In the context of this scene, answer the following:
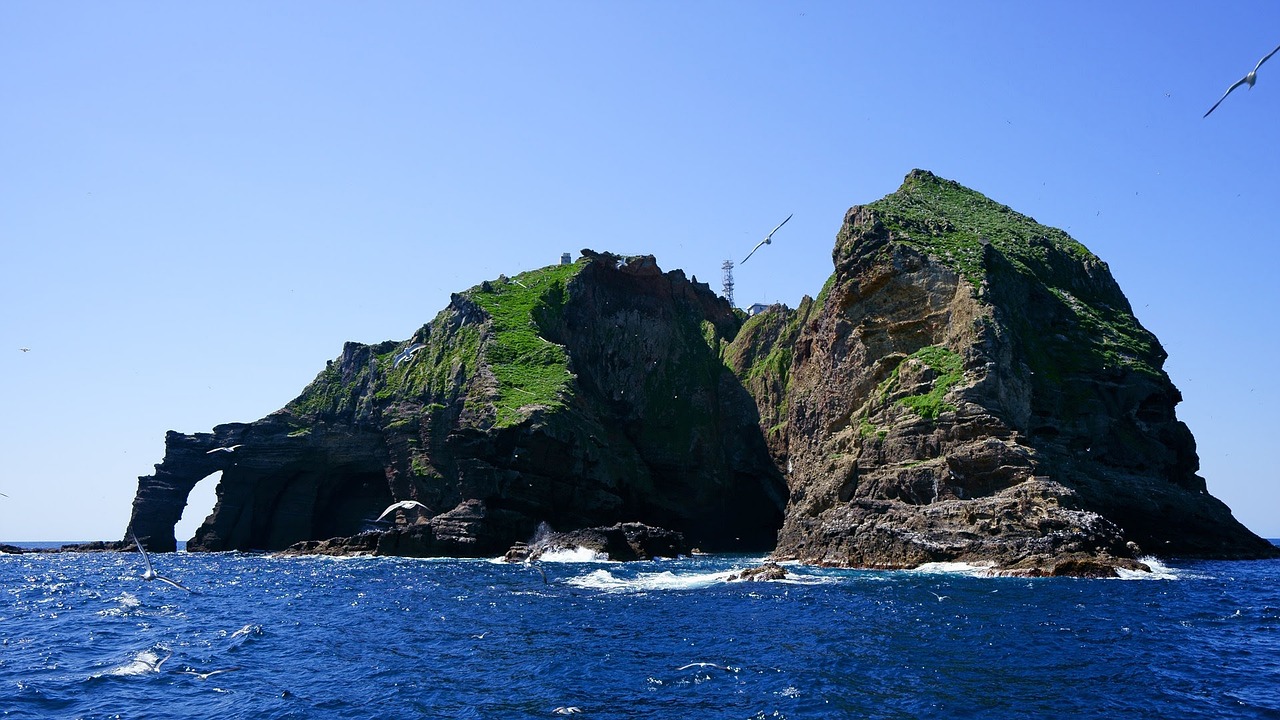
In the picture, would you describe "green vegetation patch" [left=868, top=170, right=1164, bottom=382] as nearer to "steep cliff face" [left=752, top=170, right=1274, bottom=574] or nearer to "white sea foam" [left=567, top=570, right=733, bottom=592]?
"steep cliff face" [left=752, top=170, right=1274, bottom=574]

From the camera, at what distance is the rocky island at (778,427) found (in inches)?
2184

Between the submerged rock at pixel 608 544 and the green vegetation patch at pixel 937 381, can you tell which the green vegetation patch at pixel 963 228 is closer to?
the green vegetation patch at pixel 937 381

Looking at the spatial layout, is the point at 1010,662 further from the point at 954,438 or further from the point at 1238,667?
the point at 954,438

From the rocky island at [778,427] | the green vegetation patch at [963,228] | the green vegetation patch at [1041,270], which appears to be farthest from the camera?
the green vegetation patch at [963,228]

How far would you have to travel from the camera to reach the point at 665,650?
2480 centimetres

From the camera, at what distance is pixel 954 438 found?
55844 mm

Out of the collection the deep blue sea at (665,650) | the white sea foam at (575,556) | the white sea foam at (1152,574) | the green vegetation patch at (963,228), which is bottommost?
the deep blue sea at (665,650)

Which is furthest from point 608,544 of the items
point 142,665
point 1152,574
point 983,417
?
point 142,665

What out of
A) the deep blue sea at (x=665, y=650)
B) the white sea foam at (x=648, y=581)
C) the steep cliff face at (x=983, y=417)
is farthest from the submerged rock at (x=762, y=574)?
the steep cliff face at (x=983, y=417)

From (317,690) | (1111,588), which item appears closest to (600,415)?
(1111,588)

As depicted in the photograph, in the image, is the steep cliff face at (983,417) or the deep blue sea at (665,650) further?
the steep cliff face at (983,417)

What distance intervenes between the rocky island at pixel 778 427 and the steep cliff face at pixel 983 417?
199 mm

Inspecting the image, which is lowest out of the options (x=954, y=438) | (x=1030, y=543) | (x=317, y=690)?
(x=317, y=690)

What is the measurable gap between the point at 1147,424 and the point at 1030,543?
24.7 meters
